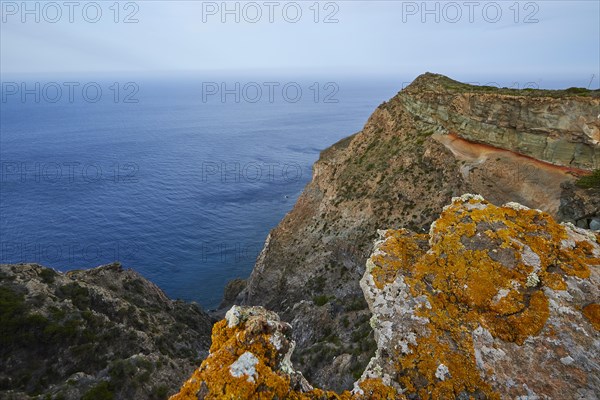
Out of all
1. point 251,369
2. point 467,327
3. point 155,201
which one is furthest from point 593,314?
point 155,201

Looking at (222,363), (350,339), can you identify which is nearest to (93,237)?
(350,339)

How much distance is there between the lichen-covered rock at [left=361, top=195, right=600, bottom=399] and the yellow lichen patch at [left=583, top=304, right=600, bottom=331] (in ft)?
0.10

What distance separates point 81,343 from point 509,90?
42.9m

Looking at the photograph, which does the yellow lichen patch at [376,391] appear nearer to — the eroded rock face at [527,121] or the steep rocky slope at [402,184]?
the steep rocky slope at [402,184]

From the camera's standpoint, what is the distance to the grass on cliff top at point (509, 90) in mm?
30016

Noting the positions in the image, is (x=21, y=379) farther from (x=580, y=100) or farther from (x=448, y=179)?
(x=580, y=100)

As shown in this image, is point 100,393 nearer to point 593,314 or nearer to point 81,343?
point 81,343

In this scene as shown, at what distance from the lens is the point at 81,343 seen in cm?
2548

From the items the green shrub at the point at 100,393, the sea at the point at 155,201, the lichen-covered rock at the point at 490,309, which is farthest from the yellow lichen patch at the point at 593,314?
the sea at the point at 155,201

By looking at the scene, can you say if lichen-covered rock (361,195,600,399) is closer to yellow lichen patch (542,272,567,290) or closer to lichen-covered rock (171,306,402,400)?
yellow lichen patch (542,272,567,290)

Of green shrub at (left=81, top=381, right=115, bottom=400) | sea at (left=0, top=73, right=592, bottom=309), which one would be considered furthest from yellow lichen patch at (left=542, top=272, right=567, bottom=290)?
sea at (left=0, top=73, right=592, bottom=309)

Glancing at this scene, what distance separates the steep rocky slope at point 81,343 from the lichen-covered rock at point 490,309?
52.0ft

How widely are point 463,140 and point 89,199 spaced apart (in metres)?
95.1

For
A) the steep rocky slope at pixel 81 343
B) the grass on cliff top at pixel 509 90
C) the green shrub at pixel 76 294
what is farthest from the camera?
the grass on cliff top at pixel 509 90
